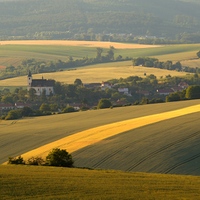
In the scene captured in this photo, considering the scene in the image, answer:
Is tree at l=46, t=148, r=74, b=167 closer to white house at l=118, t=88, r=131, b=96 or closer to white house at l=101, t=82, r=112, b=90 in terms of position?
white house at l=118, t=88, r=131, b=96

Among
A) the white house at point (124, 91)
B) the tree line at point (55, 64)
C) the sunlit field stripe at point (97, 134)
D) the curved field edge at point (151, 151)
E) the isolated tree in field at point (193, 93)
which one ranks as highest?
the curved field edge at point (151, 151)

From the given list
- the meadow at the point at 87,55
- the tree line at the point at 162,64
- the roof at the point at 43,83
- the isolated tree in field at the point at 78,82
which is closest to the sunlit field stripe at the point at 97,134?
the roof at the point at 43,83

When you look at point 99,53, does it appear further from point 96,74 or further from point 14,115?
point 14,115

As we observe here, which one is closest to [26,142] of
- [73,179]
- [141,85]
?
[73,179]

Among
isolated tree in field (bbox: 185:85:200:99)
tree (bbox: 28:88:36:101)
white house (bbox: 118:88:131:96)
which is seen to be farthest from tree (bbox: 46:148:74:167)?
white house (bbox: 118:88:131:96)

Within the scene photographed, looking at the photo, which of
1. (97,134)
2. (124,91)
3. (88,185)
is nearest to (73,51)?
(124,91)

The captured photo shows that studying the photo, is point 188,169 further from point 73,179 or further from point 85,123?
point 85,123

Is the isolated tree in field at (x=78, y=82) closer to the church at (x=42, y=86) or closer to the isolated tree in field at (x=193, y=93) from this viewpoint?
the church at (x=42, y=86)
